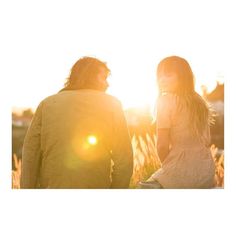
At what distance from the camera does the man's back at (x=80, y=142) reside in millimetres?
3182

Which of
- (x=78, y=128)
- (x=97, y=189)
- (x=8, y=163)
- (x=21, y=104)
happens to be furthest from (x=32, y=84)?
(x=97, y=189)

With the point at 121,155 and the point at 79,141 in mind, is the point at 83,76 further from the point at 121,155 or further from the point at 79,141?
the point at 121,155

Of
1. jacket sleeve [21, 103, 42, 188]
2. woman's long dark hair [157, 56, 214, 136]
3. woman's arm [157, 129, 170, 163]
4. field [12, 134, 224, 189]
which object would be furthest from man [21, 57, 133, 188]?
field [12, 134, 224, 189]

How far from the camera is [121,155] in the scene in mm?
3211

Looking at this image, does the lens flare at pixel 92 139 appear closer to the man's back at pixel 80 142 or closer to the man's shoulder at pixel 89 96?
the man's back at pixel 80 142

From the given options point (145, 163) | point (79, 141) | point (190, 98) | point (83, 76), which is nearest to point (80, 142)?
point (79, 141)

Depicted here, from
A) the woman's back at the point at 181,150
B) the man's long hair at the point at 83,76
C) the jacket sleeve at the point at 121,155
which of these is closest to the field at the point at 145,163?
the jacket sleeve at the point at 121,155

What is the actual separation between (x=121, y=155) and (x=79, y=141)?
311 mm

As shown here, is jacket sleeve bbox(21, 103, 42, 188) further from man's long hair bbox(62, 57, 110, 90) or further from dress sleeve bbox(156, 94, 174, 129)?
dress sleeve bbox(156, 94, 174, 129)

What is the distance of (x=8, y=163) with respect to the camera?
3.97m

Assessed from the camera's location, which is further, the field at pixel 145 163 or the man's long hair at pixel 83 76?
the field at pixel 145 163
